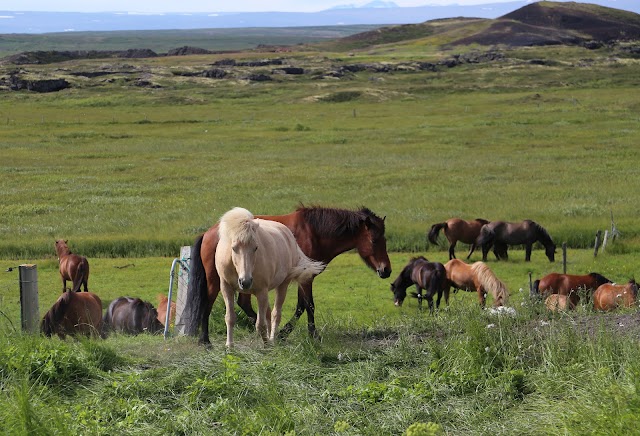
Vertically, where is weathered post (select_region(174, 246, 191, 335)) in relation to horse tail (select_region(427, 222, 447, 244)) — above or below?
above

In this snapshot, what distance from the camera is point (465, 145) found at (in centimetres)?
4856

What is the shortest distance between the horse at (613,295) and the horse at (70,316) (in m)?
8.02

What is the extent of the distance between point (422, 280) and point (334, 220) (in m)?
6.33

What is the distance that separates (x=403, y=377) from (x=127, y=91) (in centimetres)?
8799

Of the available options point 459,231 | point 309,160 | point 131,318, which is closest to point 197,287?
point 131,318

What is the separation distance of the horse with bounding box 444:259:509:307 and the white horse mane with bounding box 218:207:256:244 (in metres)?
7.22

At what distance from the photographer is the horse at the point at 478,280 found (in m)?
15.8

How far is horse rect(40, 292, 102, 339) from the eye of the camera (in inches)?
485

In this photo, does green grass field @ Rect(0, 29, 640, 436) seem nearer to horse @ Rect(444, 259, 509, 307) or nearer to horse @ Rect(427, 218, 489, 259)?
horse @ Rect(444, 259, 509, 307)

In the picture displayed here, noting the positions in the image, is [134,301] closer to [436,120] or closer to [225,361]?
[225,361]

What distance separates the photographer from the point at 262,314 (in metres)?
9.43

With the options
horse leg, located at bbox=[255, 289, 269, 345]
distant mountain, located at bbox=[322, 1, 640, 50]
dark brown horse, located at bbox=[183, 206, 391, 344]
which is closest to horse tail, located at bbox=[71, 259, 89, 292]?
dark brown horse, located at bbox=[183, 206, 391, 344]

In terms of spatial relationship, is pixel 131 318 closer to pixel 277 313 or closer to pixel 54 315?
pixel 54 315

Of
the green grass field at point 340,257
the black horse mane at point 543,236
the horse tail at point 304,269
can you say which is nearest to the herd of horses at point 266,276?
the horse tail at point 304,269
